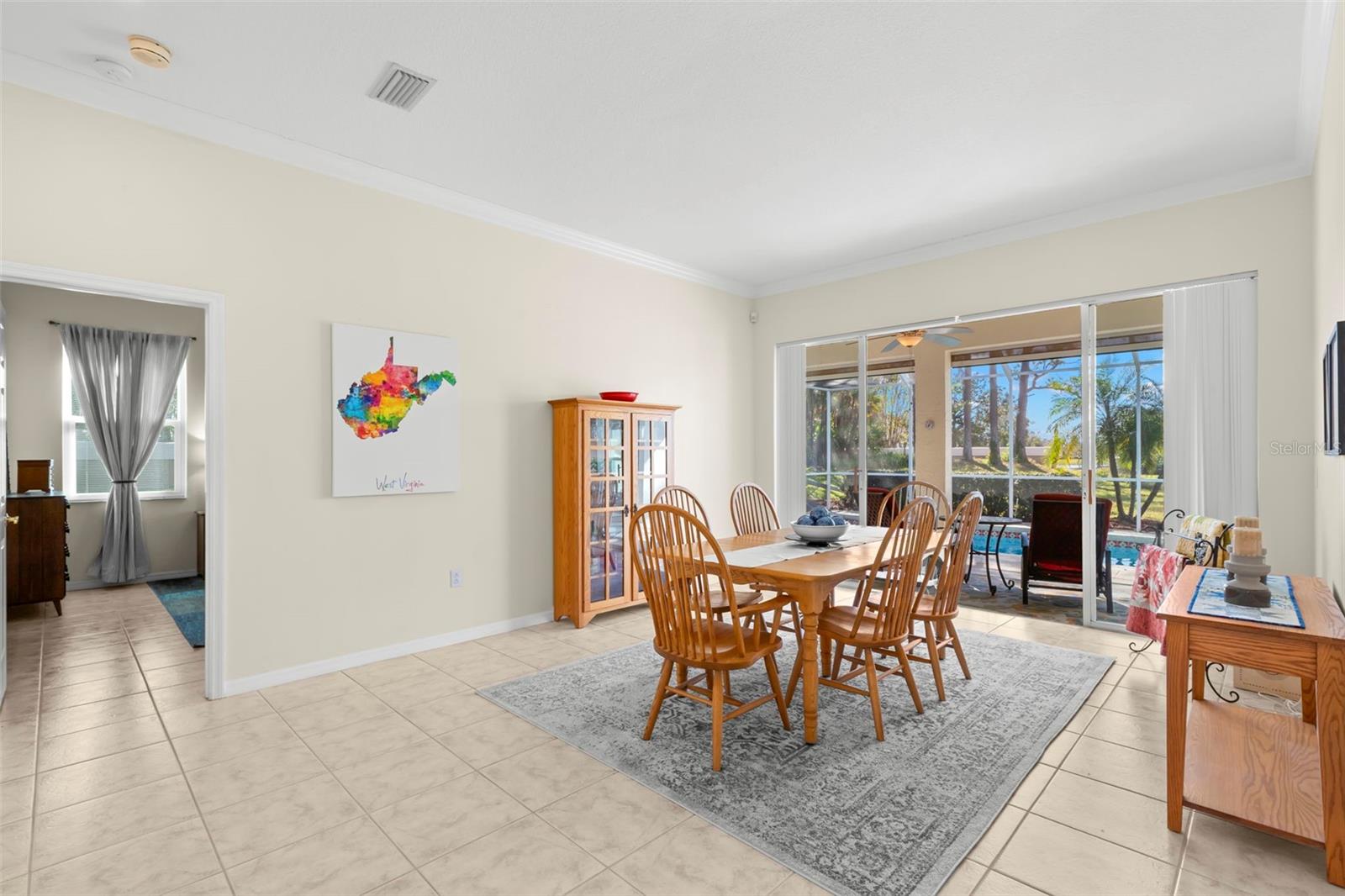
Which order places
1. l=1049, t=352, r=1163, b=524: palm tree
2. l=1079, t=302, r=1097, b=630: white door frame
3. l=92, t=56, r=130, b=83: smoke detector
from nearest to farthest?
1. l=92, t=56, r=130, b=83: smoke detector
2. l=1079, t=302, r=1097, b=630: white door frame
3. l=1049, t=352, r=1163, b=524: palm tree

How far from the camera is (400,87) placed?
9.38 feet

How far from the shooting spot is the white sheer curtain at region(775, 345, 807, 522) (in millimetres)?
6180

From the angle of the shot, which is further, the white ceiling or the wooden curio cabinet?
the wooden curio cabinet

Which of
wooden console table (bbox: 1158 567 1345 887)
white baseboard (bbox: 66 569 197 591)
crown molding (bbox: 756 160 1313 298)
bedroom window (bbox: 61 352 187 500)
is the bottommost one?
white baseboard (bbox: 66 569 197 591)

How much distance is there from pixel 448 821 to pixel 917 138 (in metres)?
3.70

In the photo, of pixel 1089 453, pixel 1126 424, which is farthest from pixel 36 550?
pixel 1126 424

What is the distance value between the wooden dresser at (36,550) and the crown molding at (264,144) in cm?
328

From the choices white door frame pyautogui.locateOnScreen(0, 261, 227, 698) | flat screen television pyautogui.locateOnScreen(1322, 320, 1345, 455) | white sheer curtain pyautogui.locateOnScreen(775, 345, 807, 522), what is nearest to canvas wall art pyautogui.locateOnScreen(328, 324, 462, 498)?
white door frame pyautogui.locateOnScreen(0, 261, 227, 698)

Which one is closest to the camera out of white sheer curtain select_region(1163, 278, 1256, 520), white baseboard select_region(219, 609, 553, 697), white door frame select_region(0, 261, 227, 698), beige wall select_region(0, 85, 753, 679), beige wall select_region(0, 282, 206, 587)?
beige wall select_region(0, 85, 753, 679)

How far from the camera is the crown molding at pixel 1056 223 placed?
12.2 feet

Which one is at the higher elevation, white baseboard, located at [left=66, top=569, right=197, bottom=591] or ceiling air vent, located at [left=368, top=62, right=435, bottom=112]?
ceiling air vent, located at [left=368, top=62, right=435, bottom=112]

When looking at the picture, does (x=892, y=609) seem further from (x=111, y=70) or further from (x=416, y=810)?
(x=111, y=70)

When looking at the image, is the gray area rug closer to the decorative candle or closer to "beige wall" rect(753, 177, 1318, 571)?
the decorative candle

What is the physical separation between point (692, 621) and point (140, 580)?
5.99 metres
